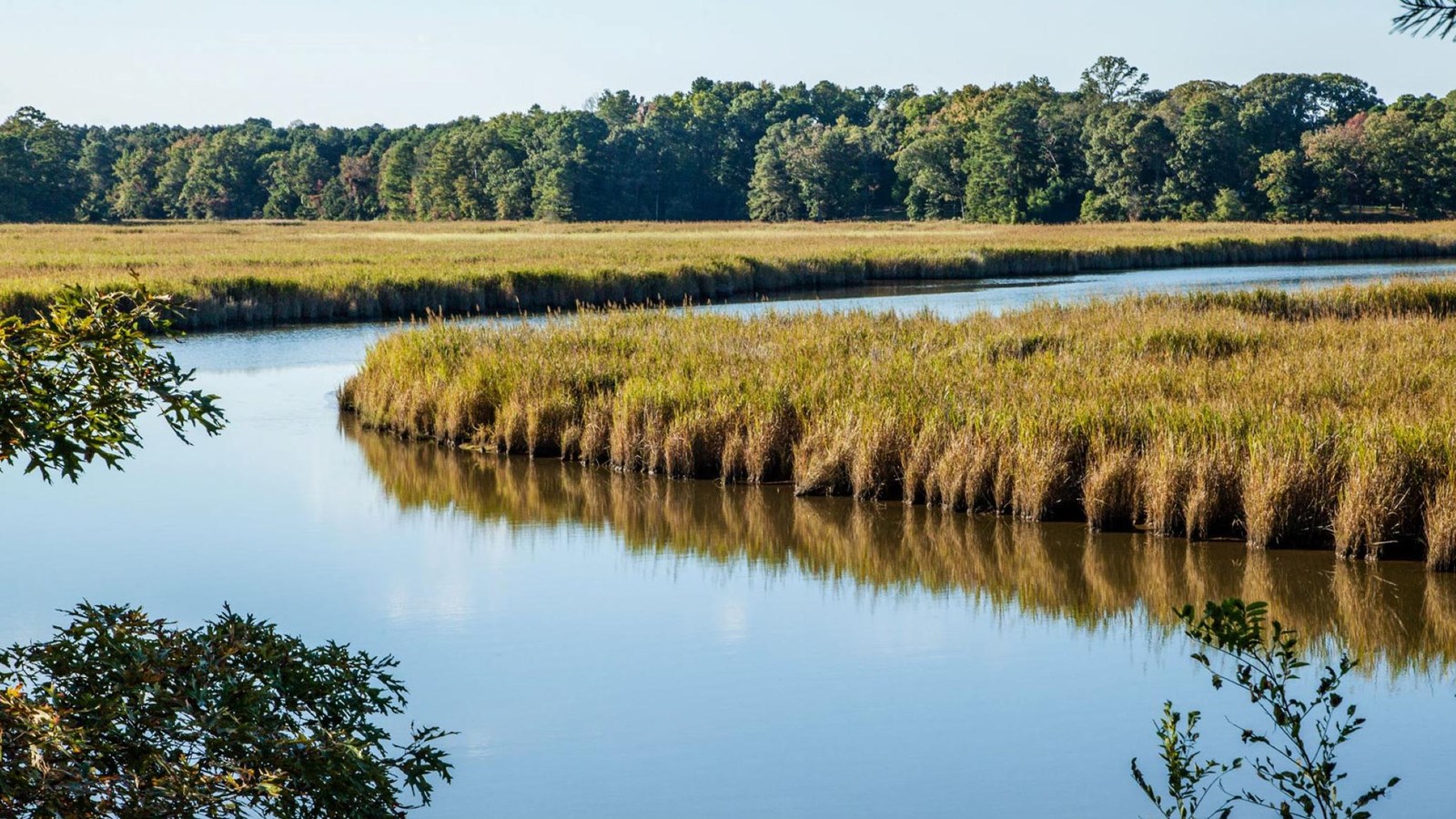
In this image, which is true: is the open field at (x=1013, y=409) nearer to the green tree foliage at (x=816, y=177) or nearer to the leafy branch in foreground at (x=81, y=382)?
the leafy branch in foreground at (x=81, y=382)

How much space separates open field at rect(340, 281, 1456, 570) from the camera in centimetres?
1089

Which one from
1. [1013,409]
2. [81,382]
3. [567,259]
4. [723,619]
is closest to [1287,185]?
[567,259]

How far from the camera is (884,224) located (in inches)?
2886

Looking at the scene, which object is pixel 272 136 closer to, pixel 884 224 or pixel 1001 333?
pixel 884 224

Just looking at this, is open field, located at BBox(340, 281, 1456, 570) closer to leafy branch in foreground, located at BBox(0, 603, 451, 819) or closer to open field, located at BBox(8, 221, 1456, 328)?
open field, located at BBox(8, 221, 1456, 328)

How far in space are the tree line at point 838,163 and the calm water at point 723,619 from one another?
210 ft

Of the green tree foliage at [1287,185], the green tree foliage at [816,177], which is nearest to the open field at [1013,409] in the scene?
the green tree foliage at [1287,185]

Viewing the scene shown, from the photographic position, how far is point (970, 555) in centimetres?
1130

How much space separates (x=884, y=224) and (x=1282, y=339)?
56356mm

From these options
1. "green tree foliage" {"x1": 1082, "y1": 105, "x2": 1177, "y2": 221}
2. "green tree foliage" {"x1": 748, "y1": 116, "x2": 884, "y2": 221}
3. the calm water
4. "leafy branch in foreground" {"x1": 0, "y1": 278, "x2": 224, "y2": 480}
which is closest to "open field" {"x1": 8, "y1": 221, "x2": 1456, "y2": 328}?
"green tree foliage" {"x1": 1082, "y1": 105, "x2": 1177, "y2": 221}

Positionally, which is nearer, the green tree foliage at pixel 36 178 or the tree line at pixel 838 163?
the tree line at pixel 838 163

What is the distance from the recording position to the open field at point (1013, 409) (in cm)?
1089

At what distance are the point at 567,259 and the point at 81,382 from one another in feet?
115

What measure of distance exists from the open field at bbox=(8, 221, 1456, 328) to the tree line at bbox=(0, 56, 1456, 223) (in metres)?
10.5
